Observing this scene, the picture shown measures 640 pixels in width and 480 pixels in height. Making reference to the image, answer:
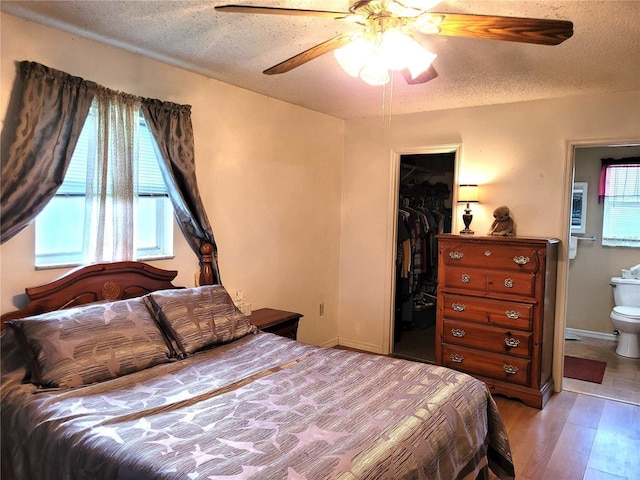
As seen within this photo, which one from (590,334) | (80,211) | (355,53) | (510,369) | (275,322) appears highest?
(355,53)

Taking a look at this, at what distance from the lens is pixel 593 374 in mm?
4203

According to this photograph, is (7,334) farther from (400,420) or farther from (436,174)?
(436,174)

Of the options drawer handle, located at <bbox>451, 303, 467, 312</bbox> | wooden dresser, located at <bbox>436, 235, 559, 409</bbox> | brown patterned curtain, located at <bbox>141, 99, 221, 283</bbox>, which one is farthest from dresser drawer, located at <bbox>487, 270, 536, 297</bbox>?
brown patterned curtain, located at <bbox>141, 99, 221, 283</bbox>

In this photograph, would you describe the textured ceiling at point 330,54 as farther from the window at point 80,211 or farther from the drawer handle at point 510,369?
the drawer handle at point 510,369

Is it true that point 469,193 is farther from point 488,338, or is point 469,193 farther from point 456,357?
point 456,357

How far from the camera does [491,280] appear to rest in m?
3.61

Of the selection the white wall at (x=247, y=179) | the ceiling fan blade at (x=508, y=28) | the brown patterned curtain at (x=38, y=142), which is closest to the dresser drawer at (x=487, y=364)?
the white wall at (x=247, y=179)

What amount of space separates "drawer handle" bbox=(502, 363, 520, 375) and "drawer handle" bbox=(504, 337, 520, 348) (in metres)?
0.16

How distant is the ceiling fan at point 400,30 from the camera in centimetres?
167

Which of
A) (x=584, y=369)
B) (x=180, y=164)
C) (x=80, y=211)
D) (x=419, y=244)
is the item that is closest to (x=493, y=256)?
(x=419, y=244)

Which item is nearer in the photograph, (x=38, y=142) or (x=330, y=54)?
(x=38, y=142)

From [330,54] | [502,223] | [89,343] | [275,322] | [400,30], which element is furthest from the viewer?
[502,223]

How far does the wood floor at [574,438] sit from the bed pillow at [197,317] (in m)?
1.67

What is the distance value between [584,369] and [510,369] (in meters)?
1.29
